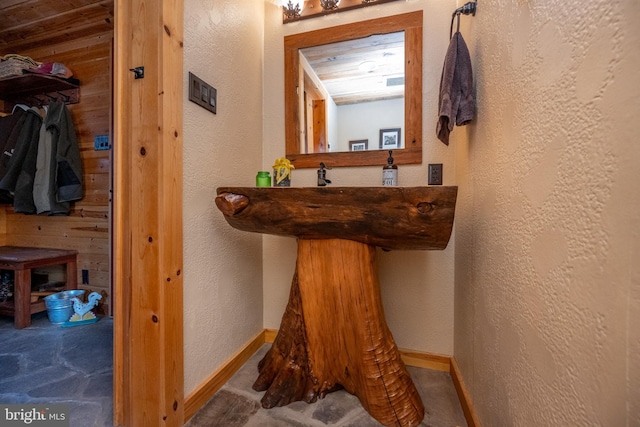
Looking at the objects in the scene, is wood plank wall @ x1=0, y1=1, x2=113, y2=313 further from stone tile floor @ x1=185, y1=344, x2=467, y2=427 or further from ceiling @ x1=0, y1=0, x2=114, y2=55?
stone tile floor @ x1=185, y1=344, x2=467, y2=427

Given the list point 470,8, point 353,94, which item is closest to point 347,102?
point 353,94

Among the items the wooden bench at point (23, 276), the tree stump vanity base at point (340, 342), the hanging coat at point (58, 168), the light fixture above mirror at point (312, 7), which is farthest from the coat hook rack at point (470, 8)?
the wooden bench at point (23, 276)

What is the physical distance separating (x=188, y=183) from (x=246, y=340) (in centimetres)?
95

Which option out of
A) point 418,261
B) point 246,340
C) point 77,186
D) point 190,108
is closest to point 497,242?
point 418,261

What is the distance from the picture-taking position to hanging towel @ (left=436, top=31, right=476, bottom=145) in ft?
3.28

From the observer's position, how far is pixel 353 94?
1.54 meters

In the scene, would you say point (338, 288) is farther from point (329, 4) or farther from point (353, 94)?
point (329, 4)

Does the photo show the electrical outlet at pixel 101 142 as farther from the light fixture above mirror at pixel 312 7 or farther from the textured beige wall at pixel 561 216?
the textured beige wall at pixel 561 216

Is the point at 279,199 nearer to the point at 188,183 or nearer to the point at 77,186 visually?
the point at 188,183

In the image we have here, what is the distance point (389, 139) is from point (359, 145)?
0.56ft

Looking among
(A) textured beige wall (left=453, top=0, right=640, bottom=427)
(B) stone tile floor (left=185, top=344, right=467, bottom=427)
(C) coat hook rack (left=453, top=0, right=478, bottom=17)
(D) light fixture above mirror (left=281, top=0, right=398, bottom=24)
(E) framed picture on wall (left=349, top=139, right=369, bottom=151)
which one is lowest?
(B) stone tile floor (left=185, top=344, right=467, bottom=427)

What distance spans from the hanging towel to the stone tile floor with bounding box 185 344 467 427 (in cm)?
117
